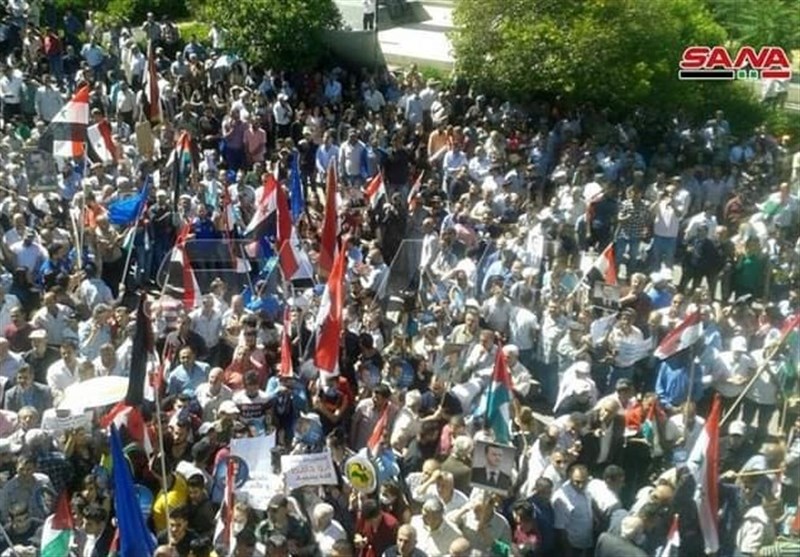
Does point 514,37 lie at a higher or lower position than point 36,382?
higher

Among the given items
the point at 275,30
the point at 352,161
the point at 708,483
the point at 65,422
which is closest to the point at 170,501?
the point at 65,422

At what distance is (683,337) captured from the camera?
1105 centimetres

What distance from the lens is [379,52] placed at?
79.5 feet

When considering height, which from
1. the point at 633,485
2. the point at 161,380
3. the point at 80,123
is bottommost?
the point at 633,485

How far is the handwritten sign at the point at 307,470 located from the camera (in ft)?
28.2

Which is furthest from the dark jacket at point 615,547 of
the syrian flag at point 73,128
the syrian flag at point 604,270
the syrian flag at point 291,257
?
the syrian flag at point 73,128

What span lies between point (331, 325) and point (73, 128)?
621 cm

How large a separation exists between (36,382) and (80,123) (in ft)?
17.9

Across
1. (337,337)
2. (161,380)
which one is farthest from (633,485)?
(161,380)

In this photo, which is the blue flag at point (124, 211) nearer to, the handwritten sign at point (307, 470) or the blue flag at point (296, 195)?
the blue flag at point (296, 195)

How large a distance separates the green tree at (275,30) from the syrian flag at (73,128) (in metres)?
7.47

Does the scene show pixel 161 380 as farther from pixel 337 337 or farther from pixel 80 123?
pixel 80 123

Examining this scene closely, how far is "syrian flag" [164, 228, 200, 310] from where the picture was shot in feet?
40.4

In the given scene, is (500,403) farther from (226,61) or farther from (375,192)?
(226,61)
